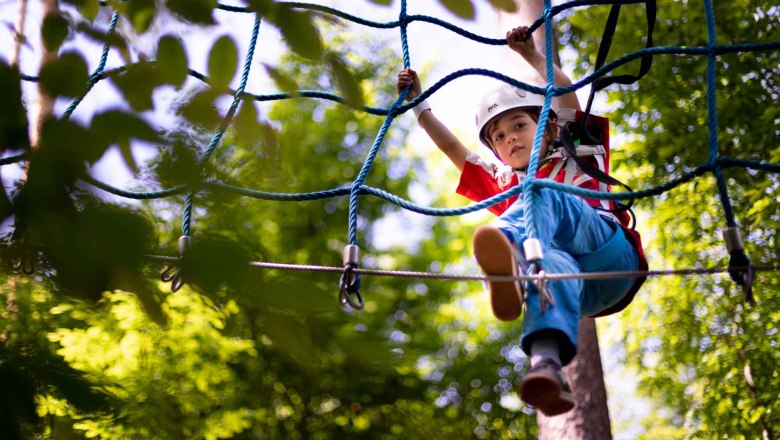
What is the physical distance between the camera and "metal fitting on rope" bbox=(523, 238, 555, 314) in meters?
1.37

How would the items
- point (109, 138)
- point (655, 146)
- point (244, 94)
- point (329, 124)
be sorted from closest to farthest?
A: point (109, 138), point (244, 94), point (655, 146), point (329, 124)

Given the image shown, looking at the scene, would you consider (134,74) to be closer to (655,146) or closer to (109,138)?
(109,138)

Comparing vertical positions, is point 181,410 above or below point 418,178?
below

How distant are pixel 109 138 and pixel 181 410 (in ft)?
13.0

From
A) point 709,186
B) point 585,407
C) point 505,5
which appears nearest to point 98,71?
point 505,5

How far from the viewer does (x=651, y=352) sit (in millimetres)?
4688

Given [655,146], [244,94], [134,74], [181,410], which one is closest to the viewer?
[134,74]

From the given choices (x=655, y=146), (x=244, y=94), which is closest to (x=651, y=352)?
(x=655, y=146)

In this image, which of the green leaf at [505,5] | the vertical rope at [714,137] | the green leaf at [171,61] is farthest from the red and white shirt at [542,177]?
the green leaf at [171,61]

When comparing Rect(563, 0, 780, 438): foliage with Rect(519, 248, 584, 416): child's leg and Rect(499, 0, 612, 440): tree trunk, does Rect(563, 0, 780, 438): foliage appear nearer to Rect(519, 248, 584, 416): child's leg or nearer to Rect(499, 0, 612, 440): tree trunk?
Rect(499, 0, 612, 440): tree trunk

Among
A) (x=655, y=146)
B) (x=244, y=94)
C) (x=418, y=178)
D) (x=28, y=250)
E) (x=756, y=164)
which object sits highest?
(x=418, y=178)

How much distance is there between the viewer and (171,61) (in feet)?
3.40

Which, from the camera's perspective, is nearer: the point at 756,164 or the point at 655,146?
the point at 756,164

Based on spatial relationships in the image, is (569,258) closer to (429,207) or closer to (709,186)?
(429,207)
